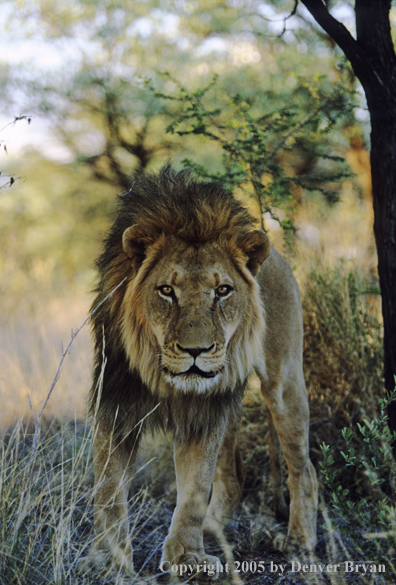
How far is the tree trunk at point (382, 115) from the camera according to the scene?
3951mm

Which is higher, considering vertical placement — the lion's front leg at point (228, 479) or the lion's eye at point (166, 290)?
the lion's eye at point (166, 290)

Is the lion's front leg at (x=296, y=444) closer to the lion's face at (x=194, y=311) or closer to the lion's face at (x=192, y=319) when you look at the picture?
the lion's face at (x=192, y=319)

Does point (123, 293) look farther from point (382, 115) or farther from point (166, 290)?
point (382, 115)

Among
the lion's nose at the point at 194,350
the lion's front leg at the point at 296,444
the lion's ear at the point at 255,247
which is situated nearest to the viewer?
the lion's nose at the point at 194,350

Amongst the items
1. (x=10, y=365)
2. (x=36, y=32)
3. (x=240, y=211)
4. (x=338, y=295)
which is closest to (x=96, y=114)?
(x=36, y=32)

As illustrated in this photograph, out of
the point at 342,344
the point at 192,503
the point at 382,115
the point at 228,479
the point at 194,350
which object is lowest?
the point at 228,479

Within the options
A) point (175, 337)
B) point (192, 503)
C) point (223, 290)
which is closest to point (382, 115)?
point (223, 290)

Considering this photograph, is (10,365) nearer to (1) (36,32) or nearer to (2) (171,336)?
(2) (171,336)

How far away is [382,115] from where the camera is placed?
157 inches

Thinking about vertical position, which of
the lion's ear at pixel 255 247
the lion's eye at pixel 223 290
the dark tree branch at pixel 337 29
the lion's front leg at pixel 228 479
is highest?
the dark tree branch at pixel 337 29

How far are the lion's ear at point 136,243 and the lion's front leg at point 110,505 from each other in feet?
3.11

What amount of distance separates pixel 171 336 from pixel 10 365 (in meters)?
4.37

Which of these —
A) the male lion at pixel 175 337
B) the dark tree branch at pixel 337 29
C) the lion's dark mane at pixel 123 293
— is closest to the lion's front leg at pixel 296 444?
the male lion at pixel 175 337

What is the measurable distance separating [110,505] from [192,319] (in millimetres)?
1015
